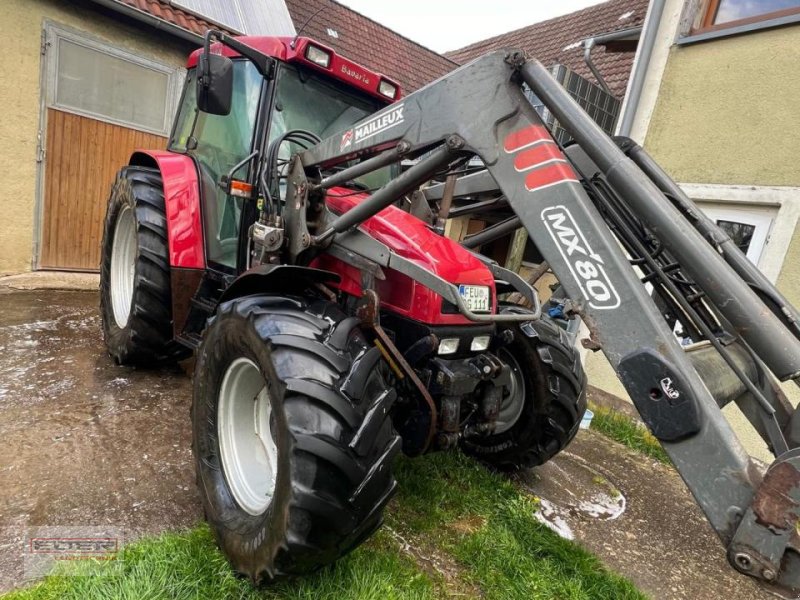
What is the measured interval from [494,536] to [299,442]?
136 centimetres

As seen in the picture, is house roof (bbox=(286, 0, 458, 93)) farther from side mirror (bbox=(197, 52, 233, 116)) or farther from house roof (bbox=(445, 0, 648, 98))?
side mirror (bbox=(197, 52, 233, 116))

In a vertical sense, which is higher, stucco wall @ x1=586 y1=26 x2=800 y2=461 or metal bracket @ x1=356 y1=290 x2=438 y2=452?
stucco wall @ x1=586 y1=26 x2=800 y2=461

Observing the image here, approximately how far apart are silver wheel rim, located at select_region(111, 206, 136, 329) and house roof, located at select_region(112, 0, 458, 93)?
5999 mm

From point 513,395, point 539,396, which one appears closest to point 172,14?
point 513,395

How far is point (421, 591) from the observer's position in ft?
6.37

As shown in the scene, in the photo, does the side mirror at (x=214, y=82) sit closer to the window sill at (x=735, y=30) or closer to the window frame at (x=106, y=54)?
the window sill at (x=735, y=30)

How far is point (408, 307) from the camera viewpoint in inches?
86.4

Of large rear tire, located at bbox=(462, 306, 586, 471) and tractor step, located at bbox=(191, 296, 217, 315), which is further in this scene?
tractor step, located at bbox=(191, 296, 217, 315)

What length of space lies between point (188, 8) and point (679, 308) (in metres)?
6.56

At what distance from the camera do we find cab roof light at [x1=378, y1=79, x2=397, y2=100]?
2.87 m

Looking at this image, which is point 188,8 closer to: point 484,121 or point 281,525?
point 484,121

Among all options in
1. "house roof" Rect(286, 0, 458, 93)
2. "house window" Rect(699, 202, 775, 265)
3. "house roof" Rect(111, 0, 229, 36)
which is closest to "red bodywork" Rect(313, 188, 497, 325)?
"house window" Rect(699, 202, 775, 265)

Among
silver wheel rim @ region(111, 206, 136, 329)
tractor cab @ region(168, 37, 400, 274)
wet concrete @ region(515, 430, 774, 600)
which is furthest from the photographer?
silver wheel rim @ region(111, 206, 136, 329)

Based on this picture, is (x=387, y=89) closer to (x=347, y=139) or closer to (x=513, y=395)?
(x=347, y=139)
